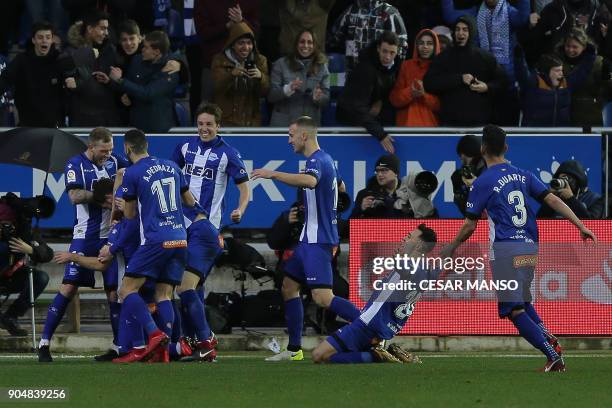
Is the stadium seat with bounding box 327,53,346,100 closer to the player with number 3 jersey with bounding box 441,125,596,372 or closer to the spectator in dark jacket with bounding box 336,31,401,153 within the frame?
the spectator in dark jacket with bounding box 336,31,401,153

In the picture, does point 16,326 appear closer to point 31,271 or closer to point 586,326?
point 31,271

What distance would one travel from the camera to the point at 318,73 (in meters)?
19.3

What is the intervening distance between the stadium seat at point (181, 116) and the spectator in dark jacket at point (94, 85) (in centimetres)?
73

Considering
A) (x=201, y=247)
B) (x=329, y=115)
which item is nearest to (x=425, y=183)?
(x=329, y=115)

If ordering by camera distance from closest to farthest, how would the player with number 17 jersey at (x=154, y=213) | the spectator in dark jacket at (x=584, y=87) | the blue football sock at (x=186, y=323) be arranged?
the player with number 17 jersey at (x=154, y=213)
the blue football sock at (x=186, y=323)
the spectator in dark jacket at (x=584, y=87)

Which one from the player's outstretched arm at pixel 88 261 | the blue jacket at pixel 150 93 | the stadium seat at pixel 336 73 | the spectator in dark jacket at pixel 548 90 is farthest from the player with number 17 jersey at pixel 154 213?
the spectator in dark jacket at pixel 548 90

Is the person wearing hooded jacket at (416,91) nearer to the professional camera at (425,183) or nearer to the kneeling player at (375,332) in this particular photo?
the professional camera at (425,183)

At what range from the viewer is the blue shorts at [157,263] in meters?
14.3

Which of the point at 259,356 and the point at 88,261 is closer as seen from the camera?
the point at 88,261

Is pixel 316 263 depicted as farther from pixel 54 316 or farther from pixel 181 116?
pixel 181 116

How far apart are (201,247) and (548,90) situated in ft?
19.4

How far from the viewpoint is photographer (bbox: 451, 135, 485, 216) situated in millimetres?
17266

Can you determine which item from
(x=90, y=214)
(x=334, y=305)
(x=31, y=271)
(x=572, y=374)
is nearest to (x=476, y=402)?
(x=572, y=374)

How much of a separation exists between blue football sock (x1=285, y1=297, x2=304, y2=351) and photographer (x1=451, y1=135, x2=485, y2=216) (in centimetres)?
299
